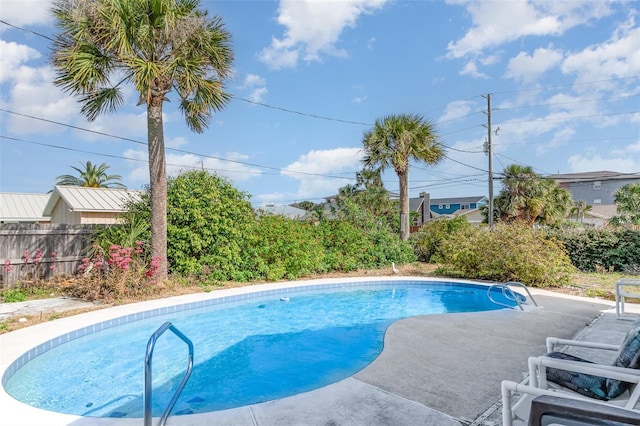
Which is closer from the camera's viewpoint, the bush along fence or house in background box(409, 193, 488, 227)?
the bush along fence

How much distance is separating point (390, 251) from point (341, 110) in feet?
26.5

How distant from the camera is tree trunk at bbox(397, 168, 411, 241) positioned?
1534cm

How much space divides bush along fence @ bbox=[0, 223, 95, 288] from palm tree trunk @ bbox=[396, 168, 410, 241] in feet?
35.9

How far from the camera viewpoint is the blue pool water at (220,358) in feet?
13.6

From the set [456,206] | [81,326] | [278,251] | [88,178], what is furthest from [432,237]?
[456,206]

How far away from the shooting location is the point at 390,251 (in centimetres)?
1362

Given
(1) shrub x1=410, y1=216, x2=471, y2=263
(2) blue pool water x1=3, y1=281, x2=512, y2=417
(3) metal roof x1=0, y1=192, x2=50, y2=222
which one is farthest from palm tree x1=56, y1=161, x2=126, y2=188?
(2) blue pool water x1=3, y1=281, x2=512, y2=417

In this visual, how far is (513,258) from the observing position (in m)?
9.87

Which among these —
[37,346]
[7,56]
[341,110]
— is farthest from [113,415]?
[341,110]

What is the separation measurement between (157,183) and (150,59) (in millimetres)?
2806

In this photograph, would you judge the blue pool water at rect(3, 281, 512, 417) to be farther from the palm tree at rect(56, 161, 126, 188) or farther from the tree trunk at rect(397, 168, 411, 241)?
the palm tree at rect(56, 161, 126, 188)

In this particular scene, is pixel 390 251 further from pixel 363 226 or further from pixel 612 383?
pixel 612 383

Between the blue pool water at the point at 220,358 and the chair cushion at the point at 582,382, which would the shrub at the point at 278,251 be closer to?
the blue pool water at the point at 220,358

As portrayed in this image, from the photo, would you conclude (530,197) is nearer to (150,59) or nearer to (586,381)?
(150,59)
